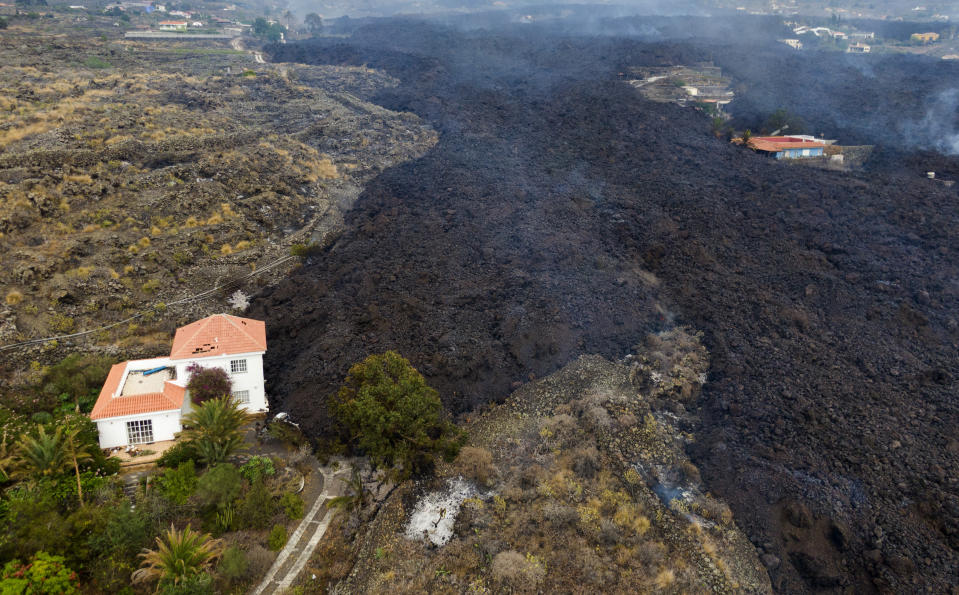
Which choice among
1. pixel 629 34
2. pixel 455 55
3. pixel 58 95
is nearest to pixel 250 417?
pixel 58 95

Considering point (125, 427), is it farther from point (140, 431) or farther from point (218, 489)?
point (218, 489)

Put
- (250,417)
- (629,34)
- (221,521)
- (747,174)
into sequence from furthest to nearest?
(629,34), (747,174), (250,417), (221,521)

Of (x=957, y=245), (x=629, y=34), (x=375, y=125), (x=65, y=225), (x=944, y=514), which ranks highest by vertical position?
(x=629, y=34)

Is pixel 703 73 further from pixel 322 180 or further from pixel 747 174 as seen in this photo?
pixel 322 180

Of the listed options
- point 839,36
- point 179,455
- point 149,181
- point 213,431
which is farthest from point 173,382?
point 839,36

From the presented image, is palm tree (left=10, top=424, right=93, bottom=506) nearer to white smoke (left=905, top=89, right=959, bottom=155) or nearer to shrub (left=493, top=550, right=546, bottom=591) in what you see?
shrub (left=493, top=550, right=546, bottom=591)

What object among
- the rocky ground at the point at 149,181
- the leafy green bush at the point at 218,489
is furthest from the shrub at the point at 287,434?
the rocky ground at the point at 149,181
